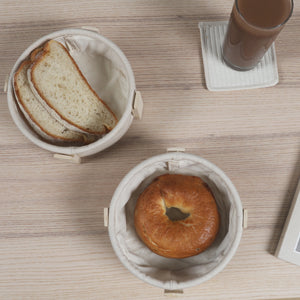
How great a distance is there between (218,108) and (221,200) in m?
0.16

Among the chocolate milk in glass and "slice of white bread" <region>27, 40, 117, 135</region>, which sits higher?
the chocolate milk in glass

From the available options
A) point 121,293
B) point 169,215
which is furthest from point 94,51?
point 121,293

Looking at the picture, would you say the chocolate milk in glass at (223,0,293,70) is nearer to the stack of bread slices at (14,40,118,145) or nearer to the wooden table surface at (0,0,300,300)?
the wooden table surface at (0,0,300,300)

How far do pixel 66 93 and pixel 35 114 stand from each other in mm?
59

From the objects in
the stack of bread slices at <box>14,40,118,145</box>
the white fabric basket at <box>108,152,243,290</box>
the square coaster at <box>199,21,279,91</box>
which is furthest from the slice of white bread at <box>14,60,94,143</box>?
the square coaster at <box>199,21,279,91</box>

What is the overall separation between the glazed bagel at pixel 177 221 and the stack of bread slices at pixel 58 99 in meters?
0.14

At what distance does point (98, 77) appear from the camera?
1.97 feet

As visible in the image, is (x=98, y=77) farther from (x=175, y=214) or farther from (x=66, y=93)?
(x=175, y=214)

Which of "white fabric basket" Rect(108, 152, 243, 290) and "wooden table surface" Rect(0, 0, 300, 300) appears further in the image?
"wooden table surface" Rect(0, 0, 300, 300)

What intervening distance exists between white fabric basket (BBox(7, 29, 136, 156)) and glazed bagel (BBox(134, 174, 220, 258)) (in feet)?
0.36

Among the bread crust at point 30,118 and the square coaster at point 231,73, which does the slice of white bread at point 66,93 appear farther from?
the square coaster at point 231,73

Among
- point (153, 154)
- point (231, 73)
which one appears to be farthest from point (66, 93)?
point (231, 73)

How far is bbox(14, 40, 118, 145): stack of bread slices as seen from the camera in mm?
535

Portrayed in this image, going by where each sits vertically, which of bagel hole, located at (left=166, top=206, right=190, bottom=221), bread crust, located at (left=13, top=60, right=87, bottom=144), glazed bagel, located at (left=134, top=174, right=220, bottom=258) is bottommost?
bagel hole, located at (left=166, top=206, right=190, bottom=221)
